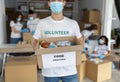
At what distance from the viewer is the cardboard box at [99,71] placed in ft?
9.96

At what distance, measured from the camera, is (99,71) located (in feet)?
9.95

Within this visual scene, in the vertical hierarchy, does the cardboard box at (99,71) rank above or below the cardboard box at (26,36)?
below

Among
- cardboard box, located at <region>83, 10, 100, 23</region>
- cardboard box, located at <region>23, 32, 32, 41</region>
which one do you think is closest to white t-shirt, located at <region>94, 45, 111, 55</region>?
cardboard box, located at <region>83, 10, 100, 23</region>

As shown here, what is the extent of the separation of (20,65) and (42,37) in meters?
→ 1.51

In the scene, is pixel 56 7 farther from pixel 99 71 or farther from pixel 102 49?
pixel 102 49

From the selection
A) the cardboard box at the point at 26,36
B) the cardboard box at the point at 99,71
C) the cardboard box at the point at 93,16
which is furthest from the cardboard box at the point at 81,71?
the cardboard box at the point at 93,16

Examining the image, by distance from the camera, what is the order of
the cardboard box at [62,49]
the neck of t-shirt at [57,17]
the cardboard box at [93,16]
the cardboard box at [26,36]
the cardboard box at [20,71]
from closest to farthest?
the cardboard box at [62,49]
the neck of t-shirt at [57,17]
the cardboard box at [20,71]
the cardboard box at [26,36]
the cardboard box at [93,16]

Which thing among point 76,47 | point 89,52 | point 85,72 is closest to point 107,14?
point 89,52

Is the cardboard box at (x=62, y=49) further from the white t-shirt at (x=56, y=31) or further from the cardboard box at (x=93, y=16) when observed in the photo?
the cardboard box at (x=93, y=16)

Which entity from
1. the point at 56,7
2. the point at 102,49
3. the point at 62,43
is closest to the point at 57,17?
the point at 56,7

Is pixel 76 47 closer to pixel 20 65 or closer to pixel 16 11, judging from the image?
pixel 20 65

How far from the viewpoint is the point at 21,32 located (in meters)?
3.77

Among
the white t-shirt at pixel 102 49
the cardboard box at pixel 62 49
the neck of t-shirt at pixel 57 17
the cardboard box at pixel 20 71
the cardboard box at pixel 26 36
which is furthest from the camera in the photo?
the cardboard box at pixel 26 36

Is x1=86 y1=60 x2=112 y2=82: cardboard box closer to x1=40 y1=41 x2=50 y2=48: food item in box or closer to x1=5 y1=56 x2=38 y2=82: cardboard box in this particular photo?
x1=5 y1=56 x2=38 y2=82: cardboard box
